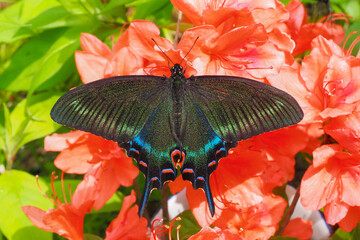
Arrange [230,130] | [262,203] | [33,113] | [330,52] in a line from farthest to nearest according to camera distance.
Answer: [33,113], [262,203], [330,52], [230,130]

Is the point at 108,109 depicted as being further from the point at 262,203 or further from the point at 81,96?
the point at 262,203

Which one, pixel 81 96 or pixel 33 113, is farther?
pixel 33 113

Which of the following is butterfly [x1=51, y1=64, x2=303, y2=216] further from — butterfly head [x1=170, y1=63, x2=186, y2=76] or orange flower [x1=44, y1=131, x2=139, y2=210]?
orange flower [x1=44, y1=131, x2=139, y2=210]

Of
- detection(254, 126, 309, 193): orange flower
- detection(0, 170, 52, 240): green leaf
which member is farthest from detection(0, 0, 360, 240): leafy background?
detection(254, 126, 309, 193): orange flower

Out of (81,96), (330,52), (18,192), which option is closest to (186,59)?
(81,96)

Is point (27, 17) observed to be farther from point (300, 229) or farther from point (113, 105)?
point (300, 229)
